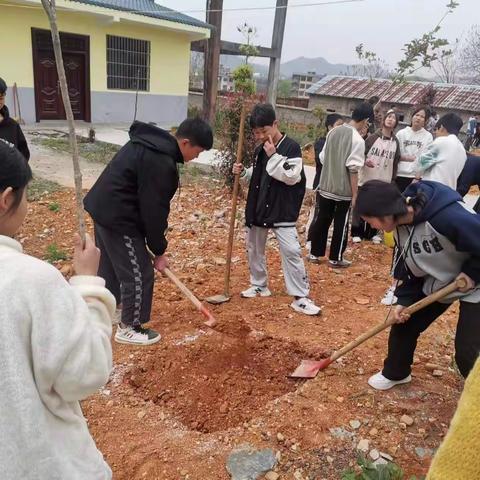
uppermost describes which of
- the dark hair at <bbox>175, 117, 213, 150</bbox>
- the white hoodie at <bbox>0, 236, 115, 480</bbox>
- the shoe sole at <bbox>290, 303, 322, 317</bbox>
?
the dark hair at <bbox>175, 117, 213, 150</bbox>

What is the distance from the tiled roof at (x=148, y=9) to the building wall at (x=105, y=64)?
0.50 m

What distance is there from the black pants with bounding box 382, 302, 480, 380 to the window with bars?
12685mm

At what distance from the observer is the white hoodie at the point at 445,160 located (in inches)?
167

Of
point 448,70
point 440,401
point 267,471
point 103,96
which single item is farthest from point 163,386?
point 448,70

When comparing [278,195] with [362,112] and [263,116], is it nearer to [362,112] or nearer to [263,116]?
[263,116]

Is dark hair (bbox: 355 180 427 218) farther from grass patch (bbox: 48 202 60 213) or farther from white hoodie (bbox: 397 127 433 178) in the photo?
grass patch (bbox: 48 202 60 213)

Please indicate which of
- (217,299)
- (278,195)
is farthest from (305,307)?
(278,195)

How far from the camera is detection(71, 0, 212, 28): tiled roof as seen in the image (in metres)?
11.8

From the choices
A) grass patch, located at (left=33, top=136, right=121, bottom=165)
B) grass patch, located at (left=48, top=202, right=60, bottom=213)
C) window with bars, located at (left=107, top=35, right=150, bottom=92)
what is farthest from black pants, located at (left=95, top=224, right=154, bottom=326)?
window with bars, located at (left=107, top=35, right=150, bottom=92)

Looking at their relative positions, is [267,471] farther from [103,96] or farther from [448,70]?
[448,70]

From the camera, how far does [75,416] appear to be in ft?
3.66

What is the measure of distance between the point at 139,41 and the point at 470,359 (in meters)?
13.7

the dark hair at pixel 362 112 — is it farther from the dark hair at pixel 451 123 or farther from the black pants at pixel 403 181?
the black pants at pixel 403 181

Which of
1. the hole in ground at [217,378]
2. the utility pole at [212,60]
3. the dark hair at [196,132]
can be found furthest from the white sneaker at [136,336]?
the utility pole at [212,60]
